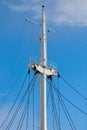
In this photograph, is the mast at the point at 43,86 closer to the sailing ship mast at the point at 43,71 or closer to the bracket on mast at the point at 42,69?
the sailing ship mast at the point at 43,71

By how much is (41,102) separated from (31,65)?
404 cm

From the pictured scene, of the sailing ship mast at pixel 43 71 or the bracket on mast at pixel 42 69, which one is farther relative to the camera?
A: the bracket on mast at pixel 42 69

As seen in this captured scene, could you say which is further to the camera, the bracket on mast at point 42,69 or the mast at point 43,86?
the bracket on mast at point 42,69

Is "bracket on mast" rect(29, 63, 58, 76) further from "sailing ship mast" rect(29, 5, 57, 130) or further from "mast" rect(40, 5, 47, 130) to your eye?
"mast" rect(40, 5, 47, 130)

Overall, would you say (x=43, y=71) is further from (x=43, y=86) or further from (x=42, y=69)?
(x=43, y=86)

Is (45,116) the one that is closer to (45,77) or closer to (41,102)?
(41,102)

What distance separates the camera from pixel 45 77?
144 feet

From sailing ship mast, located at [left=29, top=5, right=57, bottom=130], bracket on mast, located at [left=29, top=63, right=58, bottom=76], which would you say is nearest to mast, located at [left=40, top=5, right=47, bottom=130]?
sailing ship mast, located at [left=29, top=5, right=57, bottom=130]

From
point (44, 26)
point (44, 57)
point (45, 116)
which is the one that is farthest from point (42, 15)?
point (45, 116)

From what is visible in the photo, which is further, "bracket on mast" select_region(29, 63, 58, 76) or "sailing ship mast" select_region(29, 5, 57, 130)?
"bracket on mast" select_region(29, 63, 58, 76)

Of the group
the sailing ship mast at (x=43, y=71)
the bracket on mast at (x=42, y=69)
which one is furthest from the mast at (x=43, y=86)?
the bracket on mast at (x=42, y=69)

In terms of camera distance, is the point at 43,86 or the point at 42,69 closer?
the point at 43,86

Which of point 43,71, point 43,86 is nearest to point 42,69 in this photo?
point 43,71

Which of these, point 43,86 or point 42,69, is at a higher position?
point 42,69
